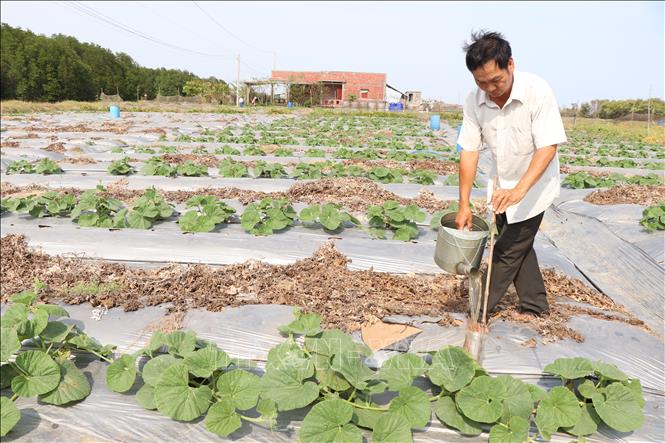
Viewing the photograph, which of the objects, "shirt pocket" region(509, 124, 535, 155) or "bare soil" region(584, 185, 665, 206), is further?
"bare soil" region(584, 185, 665, 206)

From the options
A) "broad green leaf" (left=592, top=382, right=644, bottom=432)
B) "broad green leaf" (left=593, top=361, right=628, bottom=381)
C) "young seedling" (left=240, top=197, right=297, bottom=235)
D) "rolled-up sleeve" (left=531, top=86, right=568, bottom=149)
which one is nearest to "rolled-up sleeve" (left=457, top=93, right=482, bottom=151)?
"rolled-up sleeve" (left=531, top=86, right=568, bottom=149)

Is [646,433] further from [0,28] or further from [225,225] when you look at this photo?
[0,28]

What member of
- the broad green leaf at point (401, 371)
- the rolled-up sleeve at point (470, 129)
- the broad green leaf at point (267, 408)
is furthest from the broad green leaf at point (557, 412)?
the rolled-up sleeve at point (470, 129)

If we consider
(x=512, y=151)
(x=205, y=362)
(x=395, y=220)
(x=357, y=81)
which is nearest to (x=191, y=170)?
(x=395, y=220)

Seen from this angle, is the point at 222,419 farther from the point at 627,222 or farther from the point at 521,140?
the point at 627,222

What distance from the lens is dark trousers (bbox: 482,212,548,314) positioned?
2639 mm

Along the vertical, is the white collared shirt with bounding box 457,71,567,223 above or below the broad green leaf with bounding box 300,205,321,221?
above

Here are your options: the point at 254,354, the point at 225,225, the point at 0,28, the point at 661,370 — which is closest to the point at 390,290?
the point at 254,354

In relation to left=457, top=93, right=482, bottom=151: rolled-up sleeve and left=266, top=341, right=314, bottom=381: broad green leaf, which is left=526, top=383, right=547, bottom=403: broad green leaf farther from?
left=457, top=93, right=482, bottom=151: rolled-up sleeve

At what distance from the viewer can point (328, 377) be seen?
2047 mm

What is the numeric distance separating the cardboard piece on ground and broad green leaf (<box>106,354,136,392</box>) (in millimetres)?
1229

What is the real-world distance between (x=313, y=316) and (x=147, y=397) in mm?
871

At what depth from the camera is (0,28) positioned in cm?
3828

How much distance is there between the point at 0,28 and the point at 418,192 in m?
46.1
